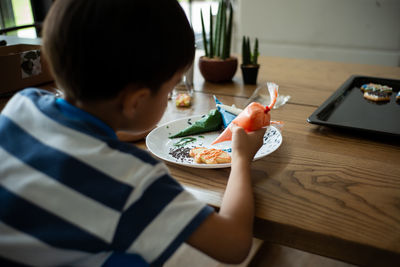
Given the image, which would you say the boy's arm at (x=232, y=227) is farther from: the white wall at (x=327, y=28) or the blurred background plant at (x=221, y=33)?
the white wall at (x=327, y=28)

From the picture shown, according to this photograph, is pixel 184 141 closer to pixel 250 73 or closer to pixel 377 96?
pixel 250 73

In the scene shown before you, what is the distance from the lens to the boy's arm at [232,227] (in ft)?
1.74

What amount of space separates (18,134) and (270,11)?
261 centimetres

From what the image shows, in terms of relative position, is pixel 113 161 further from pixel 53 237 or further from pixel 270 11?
pixel 270 11

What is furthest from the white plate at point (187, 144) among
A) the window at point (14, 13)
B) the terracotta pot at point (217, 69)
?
the window at point (14, 13)

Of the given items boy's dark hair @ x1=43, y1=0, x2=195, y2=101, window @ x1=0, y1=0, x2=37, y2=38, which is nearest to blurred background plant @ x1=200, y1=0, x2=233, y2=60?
boy's dark hair @ x1=43, y1=0, x2=195, y2=101

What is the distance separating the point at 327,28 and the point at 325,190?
7.60 ft

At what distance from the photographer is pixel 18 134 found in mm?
547

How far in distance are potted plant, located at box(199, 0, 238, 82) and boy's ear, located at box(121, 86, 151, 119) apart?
0.87m

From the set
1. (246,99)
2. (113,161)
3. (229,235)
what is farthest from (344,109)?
(113,161)

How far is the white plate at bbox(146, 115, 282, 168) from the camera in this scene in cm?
78

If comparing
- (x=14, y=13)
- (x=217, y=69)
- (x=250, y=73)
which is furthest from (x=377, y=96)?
(x=14, y=13)

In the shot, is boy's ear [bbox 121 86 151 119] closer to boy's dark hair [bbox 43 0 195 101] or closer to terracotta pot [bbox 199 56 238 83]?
boy's dark hair [bbox 43 0 195 101]

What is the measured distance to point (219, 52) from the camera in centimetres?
145
